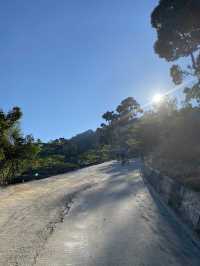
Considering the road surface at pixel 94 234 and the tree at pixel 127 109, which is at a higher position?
the tree at pixel 127 109

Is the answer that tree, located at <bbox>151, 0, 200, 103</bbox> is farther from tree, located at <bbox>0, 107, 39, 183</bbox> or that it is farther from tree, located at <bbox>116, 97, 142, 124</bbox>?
tree, located at <bbox>116, 97, 142, 124</bbox>

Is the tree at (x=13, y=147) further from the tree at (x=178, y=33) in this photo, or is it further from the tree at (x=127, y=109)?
the tree at (x=127, y=109)

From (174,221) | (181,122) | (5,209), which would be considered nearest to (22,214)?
(5,209)

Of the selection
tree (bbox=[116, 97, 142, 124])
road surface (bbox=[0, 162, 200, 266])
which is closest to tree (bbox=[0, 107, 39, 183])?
road surface (bbox=[0, 162, 200, 266])

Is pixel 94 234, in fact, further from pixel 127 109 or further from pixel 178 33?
pixel 127 109

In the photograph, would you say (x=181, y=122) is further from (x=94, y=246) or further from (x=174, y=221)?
(x=94, y=246)

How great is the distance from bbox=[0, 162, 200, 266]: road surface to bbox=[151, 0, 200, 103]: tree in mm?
13621

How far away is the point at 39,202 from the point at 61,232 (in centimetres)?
513

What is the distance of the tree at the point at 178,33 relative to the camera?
68.9 ft

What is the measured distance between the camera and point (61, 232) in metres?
7.81

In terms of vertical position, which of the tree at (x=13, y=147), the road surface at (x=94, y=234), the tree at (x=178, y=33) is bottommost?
the road surface at (x=94, y=234)

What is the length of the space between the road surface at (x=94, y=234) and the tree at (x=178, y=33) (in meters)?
13.6

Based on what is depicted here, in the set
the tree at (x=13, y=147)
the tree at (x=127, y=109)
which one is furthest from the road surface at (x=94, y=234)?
the tree at (x=127, y=109)

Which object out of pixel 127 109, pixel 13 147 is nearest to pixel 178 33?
pixel 13 147
